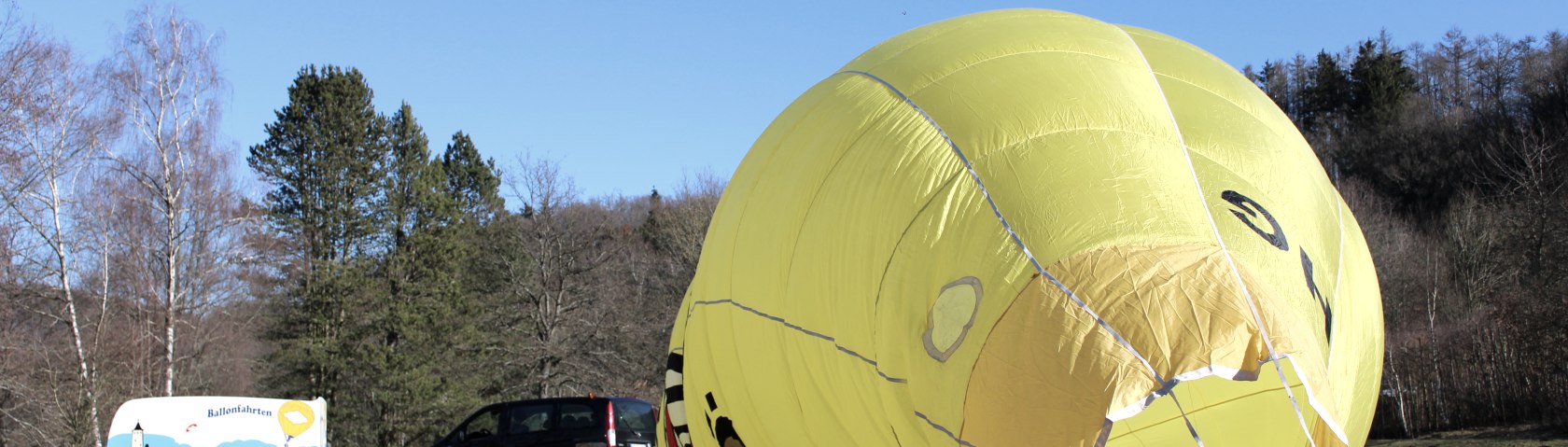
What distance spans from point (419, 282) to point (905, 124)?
2856 centimetres

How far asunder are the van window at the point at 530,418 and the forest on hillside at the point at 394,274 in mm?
12582

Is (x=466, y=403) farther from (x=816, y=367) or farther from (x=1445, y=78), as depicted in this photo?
(x=1445, y=78)

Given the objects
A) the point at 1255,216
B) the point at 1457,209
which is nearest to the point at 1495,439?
the point at 1255,216

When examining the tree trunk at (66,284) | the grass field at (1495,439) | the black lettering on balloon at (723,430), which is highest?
the tree trunk at (66,284)

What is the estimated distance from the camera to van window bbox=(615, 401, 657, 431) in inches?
478

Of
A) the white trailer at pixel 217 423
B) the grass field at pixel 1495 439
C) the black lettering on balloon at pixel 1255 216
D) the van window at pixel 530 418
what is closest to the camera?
the black lettering on balloon at pixel 1255 216

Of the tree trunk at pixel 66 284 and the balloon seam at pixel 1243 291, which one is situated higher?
the tree trunk at pixel 66 284

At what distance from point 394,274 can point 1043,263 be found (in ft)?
95.7

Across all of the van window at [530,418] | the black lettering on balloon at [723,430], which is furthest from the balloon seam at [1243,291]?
the van window at [530,418]

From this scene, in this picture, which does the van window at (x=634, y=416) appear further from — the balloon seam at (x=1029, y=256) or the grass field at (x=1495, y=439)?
the grass field at (x=1495, y=439)

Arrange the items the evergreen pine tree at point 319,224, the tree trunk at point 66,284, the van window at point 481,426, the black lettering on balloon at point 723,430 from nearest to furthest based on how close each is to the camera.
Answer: the black lettering on balloon at point 723,430
the van window at point 481,426
the tree trunk at point 66,284
the evergreen pine tree at point 319,224

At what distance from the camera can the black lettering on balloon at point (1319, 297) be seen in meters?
3.69

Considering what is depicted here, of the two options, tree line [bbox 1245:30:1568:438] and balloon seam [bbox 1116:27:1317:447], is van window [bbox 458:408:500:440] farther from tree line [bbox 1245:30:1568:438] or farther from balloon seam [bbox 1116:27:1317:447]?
tree line [bbox 1245:30:1568:438]

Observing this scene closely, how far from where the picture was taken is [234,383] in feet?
103
